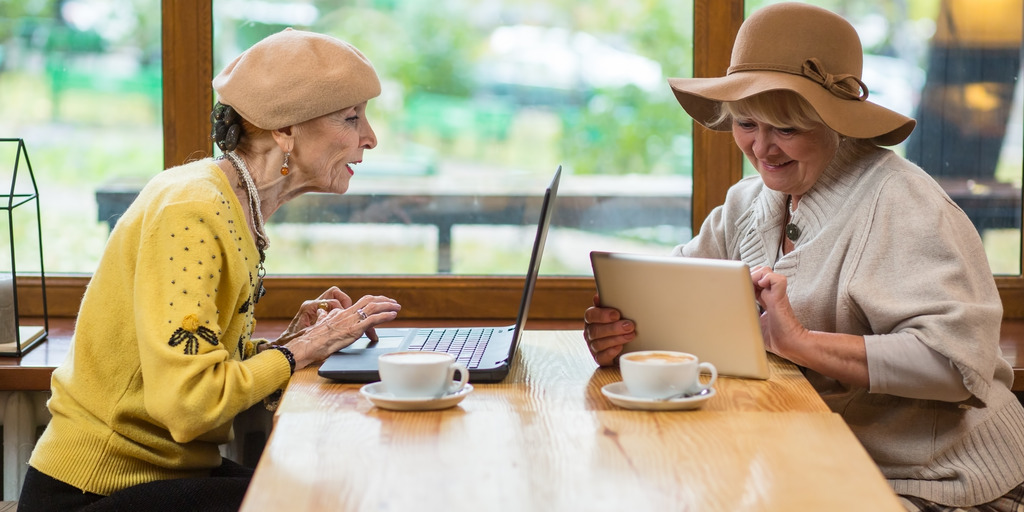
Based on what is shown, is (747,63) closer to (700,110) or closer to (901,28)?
(700,110)

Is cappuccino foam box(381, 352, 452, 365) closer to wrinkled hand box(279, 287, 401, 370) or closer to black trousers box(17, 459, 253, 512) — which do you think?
wrinkled hand box(279, 287, 401, 370)

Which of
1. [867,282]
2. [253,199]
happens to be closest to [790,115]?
[867,282]

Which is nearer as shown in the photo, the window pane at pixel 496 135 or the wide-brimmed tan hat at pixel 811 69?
the wide-brimmed tan hat at pixel 811 69

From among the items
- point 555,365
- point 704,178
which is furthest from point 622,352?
point 704,178

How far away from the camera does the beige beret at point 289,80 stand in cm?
171

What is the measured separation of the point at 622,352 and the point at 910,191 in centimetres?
54

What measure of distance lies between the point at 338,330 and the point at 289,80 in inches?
16.7

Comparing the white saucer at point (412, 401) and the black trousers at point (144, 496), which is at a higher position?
the white saucer at point (412, 401)

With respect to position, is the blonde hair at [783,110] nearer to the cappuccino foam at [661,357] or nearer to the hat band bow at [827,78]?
the hat band bow at [827,78]

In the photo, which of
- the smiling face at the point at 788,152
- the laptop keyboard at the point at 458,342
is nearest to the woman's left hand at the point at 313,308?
the laptop keyboard at the point at 458,342

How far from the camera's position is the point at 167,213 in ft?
5.05

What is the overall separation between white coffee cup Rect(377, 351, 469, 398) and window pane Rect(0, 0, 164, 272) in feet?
5.08

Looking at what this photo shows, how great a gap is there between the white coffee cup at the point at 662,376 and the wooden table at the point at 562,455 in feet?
0.10

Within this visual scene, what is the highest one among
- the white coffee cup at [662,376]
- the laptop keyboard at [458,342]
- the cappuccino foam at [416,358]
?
the cappuccino foam at [416,358]
